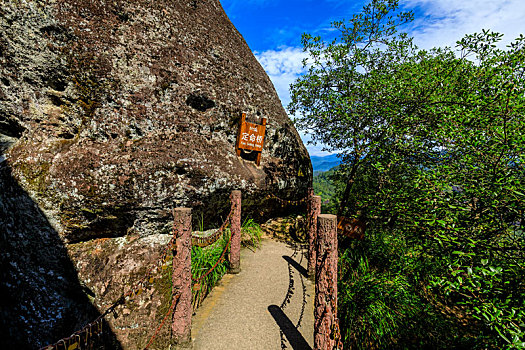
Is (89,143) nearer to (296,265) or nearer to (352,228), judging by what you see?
(296,265)

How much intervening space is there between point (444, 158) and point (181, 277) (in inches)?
176

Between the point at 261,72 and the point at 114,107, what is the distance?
4807 mm

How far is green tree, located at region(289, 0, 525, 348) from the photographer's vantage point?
2.78 meters

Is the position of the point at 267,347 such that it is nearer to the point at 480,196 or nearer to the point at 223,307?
the point at 223,307

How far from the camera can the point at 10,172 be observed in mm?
4477

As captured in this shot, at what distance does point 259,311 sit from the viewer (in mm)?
3896

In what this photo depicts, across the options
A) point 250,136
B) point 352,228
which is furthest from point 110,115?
point 352,228

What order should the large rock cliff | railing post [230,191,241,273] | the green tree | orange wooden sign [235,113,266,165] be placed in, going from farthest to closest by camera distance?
1. orange wooden sign [235,113,266,165]
2. railing post [230,191,241,273]
3. the large rock cliff
4. the green tree

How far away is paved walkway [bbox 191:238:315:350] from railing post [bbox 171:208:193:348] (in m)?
0.30

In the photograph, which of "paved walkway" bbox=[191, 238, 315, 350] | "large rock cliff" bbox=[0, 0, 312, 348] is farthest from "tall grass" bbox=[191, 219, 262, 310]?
"large rock cliff" bbox=[0, 0, 312, 348]

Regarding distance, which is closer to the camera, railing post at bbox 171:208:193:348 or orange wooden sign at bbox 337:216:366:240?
railing post at bbox 171:208:193:348

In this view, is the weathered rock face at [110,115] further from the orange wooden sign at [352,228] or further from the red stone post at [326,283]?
the red stone post at [326,283]

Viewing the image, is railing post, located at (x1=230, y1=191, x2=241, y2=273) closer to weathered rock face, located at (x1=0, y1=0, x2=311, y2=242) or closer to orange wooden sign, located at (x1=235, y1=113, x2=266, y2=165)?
weathered rock face, located at (x1=0, y1=0, x2=311, y2=242)

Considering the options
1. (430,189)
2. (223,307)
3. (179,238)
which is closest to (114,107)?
(179,238)
